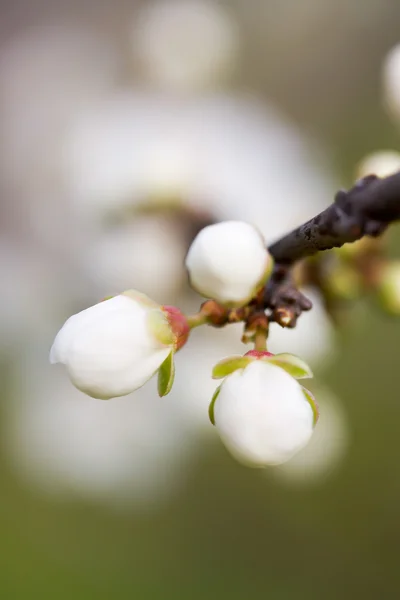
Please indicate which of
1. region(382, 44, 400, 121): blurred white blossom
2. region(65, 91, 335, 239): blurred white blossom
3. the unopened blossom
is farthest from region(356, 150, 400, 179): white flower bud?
the unopened blossom

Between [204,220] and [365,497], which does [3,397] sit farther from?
[365,497]

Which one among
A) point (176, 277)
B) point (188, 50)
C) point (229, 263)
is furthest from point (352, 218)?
point (188, 50)

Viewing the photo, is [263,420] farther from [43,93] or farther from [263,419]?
[43,93]

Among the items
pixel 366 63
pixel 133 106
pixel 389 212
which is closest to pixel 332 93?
pixel 366 63

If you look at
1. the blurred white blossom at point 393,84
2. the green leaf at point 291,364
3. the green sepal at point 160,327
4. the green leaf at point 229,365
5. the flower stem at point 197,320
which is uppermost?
the blurred white blossom at point 393,84

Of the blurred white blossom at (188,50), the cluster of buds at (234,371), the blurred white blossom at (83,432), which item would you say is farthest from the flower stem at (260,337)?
the blurred white blossom at (188,50)

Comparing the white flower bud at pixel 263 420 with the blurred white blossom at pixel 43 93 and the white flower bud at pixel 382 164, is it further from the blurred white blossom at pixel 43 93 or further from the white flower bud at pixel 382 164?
the blurred white blossom at pixel 43 93
